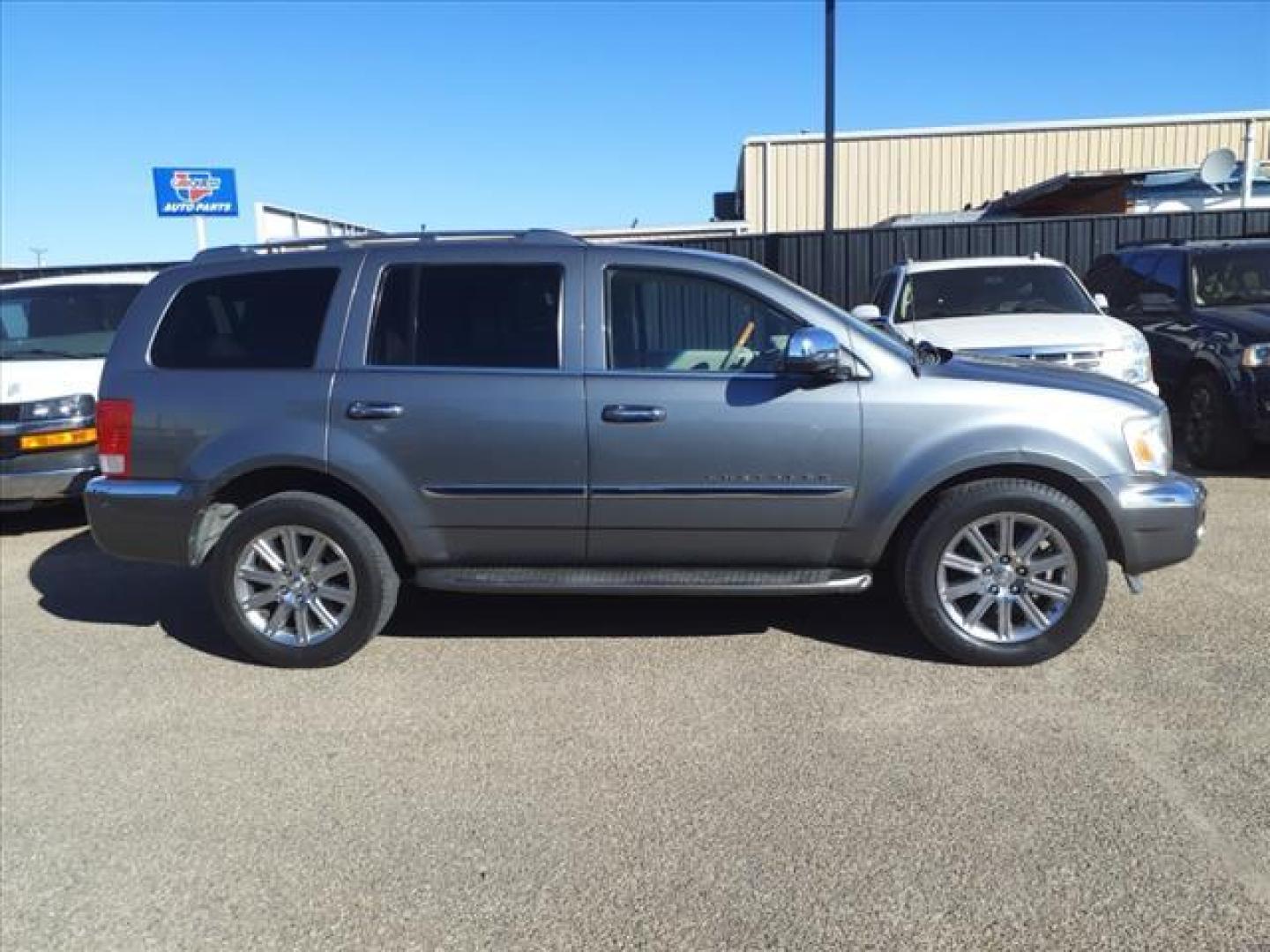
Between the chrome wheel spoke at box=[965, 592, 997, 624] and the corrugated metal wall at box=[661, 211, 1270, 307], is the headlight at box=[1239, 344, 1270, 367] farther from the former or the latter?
the corrugated metal wall at box=[661, 211, 1270, 307]

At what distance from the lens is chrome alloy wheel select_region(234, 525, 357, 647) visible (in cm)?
444

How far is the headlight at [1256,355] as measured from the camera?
7.32 metres

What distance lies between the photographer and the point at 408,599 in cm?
538

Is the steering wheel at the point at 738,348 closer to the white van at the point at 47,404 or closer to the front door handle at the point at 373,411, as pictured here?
the front door handle at the point at 373,411

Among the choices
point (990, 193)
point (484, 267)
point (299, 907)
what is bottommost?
point (299, 907)

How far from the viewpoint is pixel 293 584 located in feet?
14.6

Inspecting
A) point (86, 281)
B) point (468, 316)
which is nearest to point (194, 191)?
point (86, 281)

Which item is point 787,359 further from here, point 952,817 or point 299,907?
point 299,907

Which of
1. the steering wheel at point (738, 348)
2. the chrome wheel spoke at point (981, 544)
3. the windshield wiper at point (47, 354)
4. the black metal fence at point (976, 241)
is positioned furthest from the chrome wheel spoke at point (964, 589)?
the black metal fence at point (976, 241)

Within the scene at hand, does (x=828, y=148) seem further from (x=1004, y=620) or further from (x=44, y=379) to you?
(x=1004, y=620)

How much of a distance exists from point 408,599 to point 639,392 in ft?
6.51

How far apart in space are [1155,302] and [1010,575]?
19.4ft

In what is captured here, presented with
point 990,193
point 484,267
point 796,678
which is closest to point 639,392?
point 484,267

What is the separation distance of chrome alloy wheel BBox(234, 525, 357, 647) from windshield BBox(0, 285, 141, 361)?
4.28 m
